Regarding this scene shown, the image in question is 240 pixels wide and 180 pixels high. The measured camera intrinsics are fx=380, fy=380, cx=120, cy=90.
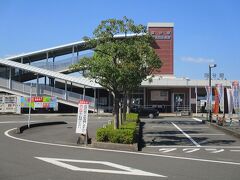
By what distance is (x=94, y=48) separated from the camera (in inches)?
631

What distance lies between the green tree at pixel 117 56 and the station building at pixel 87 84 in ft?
86.7

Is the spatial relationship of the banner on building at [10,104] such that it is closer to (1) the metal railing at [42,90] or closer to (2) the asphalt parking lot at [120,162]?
(1) the metal railing at [42,90]

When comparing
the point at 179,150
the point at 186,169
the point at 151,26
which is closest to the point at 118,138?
the point at 179,150

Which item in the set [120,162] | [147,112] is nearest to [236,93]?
[120,162]

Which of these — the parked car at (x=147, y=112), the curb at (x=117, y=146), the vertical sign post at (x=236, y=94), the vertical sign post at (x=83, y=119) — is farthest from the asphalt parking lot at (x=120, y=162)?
the parked car at (x=147, y=112)

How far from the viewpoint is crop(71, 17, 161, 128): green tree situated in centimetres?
1464

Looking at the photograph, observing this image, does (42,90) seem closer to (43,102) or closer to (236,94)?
(43,102)

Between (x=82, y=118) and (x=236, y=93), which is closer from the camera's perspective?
(x=82, y=118)

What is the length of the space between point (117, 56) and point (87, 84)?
27.5 meters

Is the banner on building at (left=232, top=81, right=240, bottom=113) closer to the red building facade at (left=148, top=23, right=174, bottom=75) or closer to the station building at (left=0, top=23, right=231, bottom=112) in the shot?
the station building at (left=0, top=23, right=231, bottom=112)

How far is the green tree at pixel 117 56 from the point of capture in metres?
14.6

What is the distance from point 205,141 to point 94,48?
6.43 metres

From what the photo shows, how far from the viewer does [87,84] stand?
139 ft

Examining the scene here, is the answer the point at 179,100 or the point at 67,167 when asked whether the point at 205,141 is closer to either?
the point at 67,167
